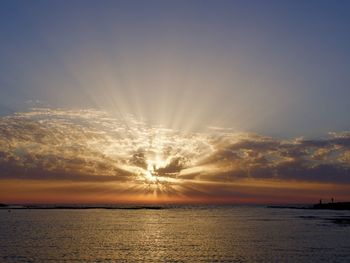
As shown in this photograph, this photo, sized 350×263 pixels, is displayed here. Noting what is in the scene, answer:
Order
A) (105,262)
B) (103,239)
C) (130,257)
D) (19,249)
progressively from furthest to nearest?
1. (103,239)
2. (19,249)
3. (130,257)
4. (105,262)

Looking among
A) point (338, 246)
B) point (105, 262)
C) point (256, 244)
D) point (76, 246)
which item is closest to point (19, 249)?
point (76, 246)

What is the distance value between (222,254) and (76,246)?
70.1 ft

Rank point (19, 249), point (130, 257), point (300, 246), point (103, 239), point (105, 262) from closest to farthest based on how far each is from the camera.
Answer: point (105, 262)
point (130, 257)
point (19, 249)
point (300, 246)
point (103, 239)

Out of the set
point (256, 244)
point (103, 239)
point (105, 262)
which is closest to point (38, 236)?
point (103, 239)

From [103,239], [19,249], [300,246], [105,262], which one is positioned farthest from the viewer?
[103,239]

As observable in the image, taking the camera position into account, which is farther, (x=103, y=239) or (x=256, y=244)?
(x=103, y=239)

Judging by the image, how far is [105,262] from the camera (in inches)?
1930

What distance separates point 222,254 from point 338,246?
17729 mm

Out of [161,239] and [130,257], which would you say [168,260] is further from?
[161,239]

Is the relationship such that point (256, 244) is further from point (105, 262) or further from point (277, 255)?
point (105, 262)

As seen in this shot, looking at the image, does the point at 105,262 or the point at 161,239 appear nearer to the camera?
the point at 105,262

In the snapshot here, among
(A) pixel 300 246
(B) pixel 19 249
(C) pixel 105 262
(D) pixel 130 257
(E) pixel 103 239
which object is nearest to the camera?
(C) pixel 105 262

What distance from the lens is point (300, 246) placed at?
205 feet

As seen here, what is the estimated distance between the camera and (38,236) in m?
77.2
